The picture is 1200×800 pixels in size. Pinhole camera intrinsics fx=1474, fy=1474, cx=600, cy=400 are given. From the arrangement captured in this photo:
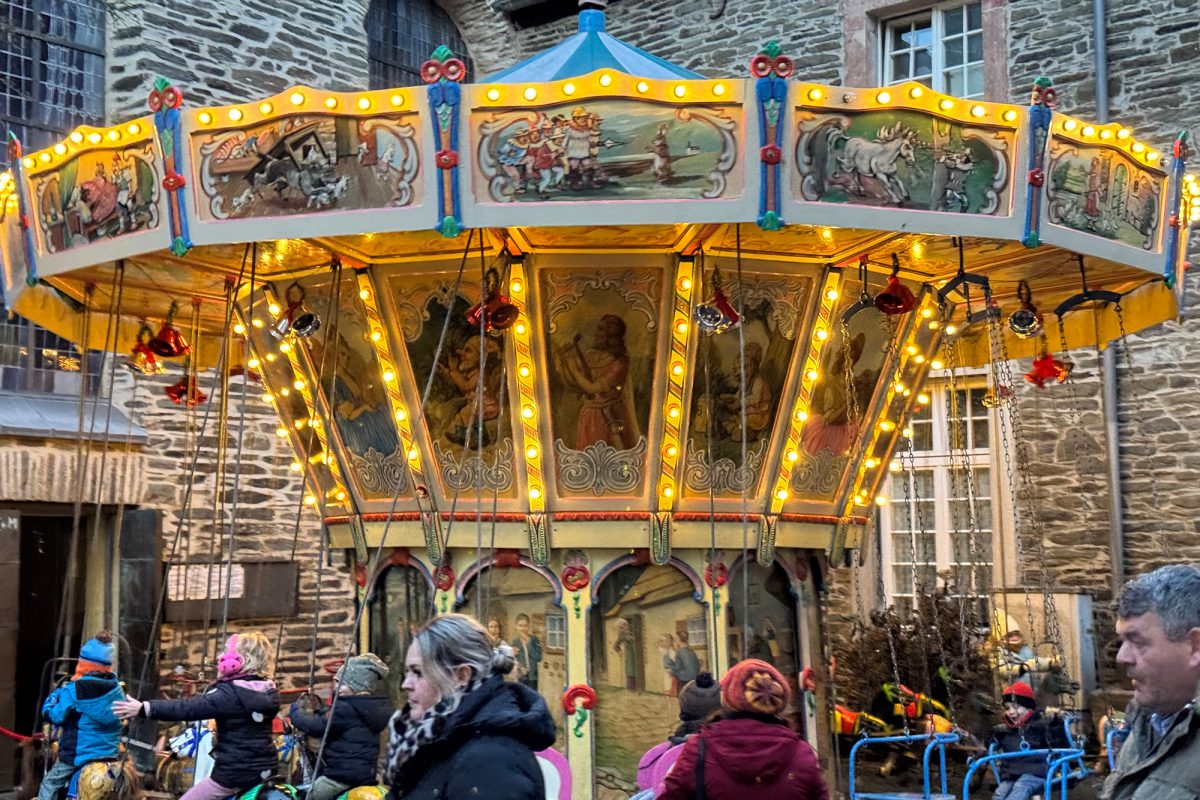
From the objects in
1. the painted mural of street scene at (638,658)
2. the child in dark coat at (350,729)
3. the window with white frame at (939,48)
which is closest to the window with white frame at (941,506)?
the window with white frame at (939,48)

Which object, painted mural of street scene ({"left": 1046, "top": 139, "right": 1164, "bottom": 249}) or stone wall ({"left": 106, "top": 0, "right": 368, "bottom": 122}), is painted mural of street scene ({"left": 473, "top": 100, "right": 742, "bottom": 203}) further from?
stone wall ({"left": 106, "top": 0, "right": 368, "bottom": 122})

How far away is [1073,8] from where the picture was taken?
12.8 m

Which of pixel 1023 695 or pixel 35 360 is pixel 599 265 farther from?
pixel 35 360

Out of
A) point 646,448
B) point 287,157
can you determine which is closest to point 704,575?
point 646,448

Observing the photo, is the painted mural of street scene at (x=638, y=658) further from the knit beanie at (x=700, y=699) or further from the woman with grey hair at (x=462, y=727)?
the woman with grey hair at (x=462, y=727)

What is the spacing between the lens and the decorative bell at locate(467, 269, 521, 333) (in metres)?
7.67

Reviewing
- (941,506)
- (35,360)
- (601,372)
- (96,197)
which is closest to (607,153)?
(601,372)

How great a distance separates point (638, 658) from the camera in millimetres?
8219

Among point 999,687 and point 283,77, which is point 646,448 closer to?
point 999,687

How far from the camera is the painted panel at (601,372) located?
7.87 m

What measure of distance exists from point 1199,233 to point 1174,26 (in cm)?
175

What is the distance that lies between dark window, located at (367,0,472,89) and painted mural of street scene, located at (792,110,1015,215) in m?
9.56

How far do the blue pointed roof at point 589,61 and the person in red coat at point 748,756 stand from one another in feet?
15.7

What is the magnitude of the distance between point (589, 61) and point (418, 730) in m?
5.84
